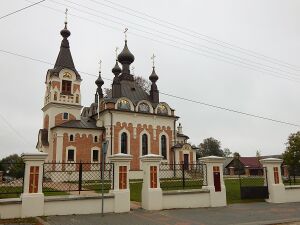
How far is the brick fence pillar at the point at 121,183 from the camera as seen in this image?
1083 centimetres

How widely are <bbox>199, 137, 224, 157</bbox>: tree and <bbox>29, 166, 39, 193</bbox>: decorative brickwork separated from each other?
70.0 m

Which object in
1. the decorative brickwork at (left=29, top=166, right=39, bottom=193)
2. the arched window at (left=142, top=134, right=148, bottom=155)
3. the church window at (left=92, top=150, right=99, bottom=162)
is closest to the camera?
the decorative brickwork at (left=29, top=166, right=39, bottom=193)

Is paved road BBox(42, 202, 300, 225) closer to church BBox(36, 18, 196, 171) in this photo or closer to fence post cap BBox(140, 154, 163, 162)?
fence post cap BBox(140, 154, 163, 162)

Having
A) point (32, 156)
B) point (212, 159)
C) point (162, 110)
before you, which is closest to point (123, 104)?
point (162, 110)

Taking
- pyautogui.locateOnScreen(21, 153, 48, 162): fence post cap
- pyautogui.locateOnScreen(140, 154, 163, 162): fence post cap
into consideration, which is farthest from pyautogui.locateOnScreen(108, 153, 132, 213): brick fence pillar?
pyautogui.locateOnScreen(21, 153, 48, 162): fence post cap

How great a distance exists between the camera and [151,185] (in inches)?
450

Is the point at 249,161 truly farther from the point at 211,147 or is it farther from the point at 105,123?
the point at 105,123

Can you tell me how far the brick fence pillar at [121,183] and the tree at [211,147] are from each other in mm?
68151

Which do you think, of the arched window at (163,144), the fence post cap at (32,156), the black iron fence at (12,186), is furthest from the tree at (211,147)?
the fence post cap at (32,156)

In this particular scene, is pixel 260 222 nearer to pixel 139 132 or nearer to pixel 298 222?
pixel 298 222

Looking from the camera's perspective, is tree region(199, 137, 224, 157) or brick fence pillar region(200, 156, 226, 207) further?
tree region(199, 137, 224, 157)

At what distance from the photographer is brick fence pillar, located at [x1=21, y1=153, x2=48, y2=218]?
31.5 feet

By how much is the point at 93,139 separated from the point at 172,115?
9333 mm

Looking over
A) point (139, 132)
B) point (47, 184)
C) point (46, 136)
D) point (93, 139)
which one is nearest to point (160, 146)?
point (139, 132)
